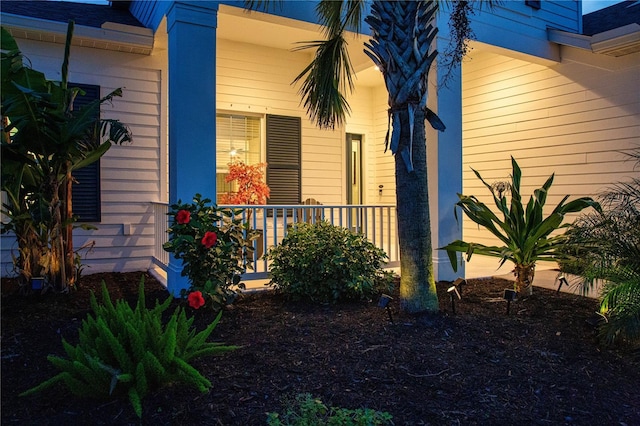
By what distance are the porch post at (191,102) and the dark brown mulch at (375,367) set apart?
1420mm

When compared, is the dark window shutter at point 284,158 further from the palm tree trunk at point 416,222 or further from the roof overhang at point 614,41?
the roof overhang at point 614,41

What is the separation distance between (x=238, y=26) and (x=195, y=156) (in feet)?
9.73

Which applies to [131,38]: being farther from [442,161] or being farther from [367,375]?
[367,375]

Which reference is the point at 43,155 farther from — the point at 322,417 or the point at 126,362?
the point at 322,417

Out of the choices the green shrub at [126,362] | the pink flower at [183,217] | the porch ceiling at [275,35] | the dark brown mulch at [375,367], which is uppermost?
the porch ceiling at [275,35]

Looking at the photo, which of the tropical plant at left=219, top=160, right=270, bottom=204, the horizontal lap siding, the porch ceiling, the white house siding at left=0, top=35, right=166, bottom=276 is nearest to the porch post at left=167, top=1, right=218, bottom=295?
the porch ceiling

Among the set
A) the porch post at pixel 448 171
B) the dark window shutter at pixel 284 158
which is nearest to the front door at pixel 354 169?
the dark window shutter at pixel 284 158

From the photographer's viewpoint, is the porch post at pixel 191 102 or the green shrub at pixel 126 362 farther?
the porch post at pixel 191 102

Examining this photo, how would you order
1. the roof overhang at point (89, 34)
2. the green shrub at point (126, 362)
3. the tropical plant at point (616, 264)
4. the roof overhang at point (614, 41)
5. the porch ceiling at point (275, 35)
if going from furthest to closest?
1. the porch ceiling at point (275, 35)
2. the roof overhang at point (614, 41)
3. the roof overhang at point (89, 34)
4. the tropical plant at point (616, 264)
5. the green shrub at point (126, 362)

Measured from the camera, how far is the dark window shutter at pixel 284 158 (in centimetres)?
780

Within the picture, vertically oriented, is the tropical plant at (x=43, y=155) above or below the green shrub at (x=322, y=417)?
above

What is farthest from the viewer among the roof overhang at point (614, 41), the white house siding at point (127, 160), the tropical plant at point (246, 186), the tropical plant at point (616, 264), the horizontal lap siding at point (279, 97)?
the horizontal lap siding at point (279, 97)

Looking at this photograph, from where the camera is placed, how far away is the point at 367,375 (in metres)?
2.89

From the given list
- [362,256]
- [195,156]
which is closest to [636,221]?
[362,256]
